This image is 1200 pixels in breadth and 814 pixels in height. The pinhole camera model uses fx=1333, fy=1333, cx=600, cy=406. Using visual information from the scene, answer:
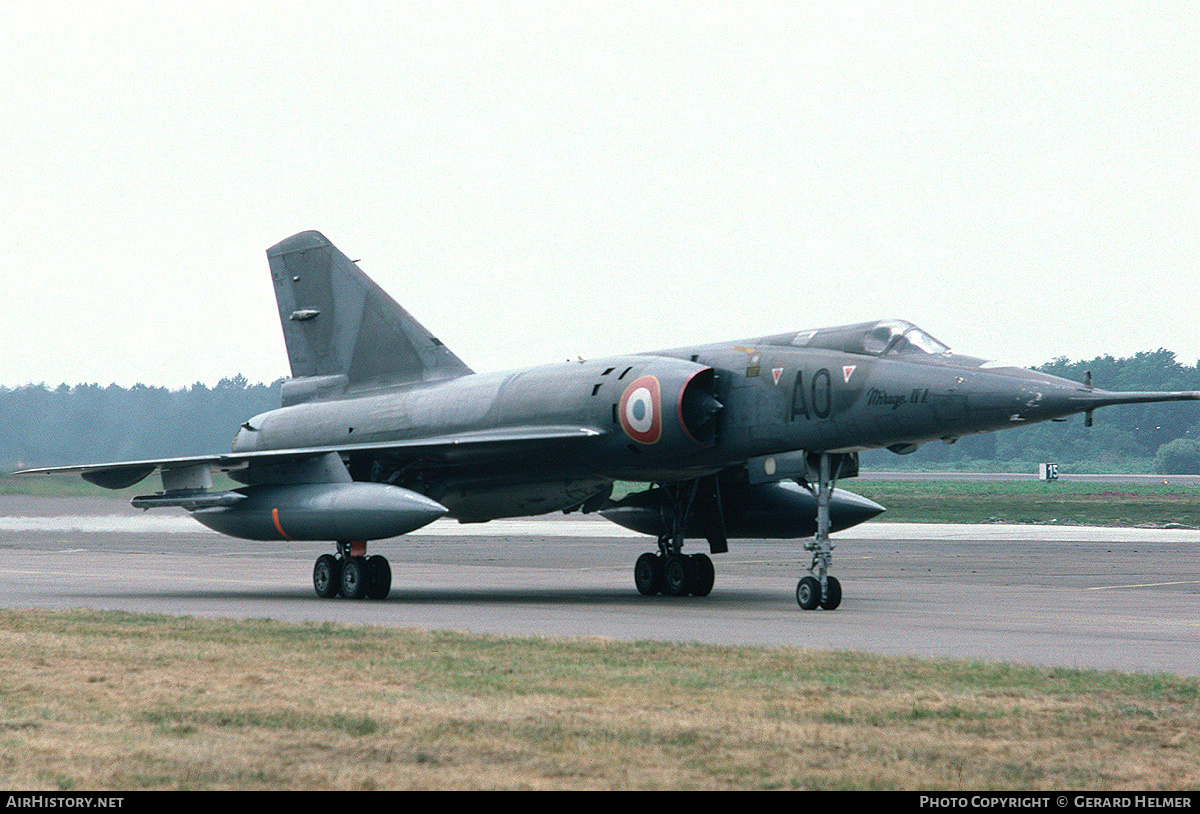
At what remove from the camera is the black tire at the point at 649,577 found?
1859 cm

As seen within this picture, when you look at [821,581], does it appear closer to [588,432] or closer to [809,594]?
[809,594]

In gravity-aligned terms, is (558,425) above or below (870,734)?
above

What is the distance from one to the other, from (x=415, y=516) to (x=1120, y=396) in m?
8.39

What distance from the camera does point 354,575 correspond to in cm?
1798

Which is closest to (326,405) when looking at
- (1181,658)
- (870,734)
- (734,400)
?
(734,400)

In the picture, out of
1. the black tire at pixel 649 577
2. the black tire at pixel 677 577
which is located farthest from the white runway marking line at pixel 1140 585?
the black tire at pixel 649 577

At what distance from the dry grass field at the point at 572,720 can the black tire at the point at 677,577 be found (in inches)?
294

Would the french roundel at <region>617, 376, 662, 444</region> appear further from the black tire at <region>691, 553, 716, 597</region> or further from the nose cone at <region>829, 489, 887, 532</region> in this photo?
the nose cone at <region>829, 489, 887, 532</region>

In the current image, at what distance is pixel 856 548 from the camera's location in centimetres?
3028

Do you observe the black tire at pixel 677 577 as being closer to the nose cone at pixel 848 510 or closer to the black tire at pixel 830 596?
the nose cone at pixel 848 510

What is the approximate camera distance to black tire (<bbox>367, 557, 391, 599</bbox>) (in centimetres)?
1797

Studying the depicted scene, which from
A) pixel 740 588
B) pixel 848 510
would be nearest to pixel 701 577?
pixel 740 588

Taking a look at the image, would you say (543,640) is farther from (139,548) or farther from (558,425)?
(139,548)

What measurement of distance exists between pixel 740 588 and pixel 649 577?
1.78 metres
